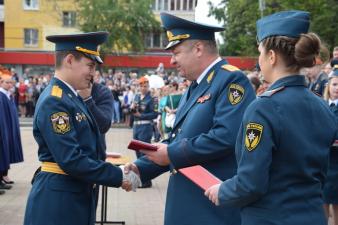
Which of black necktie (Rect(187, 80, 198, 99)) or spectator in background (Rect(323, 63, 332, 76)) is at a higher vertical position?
black necktie (Rect(187, 80, 198, 99))

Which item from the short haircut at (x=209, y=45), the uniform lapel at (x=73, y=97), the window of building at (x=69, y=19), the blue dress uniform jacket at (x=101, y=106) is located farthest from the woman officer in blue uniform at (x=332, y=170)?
the window of building at (x=69, y=19)

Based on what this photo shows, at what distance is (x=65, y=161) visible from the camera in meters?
3.99

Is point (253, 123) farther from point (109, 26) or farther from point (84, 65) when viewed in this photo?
point (109, 26)

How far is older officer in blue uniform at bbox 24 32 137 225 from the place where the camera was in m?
4.02

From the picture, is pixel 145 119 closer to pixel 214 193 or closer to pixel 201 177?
pixel 201 177

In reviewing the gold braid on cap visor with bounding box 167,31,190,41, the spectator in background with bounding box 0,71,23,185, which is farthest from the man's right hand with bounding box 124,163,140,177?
the spectator in background with bounding box 0,71,23,185

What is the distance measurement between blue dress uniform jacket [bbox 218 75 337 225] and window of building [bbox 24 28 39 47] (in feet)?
160

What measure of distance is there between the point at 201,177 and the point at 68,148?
1016 mm

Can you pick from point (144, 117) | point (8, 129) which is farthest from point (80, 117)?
point (144, 117)

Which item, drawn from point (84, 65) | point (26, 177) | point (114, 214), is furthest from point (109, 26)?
point (84, 65)

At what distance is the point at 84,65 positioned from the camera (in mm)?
4324

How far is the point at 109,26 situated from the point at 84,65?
37790 millimetres

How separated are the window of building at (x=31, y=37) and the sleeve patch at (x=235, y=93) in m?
47.8

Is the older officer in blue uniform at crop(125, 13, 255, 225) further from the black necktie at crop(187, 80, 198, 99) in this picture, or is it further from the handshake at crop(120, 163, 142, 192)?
the handshake at crop(120, 163, 142, 192)
